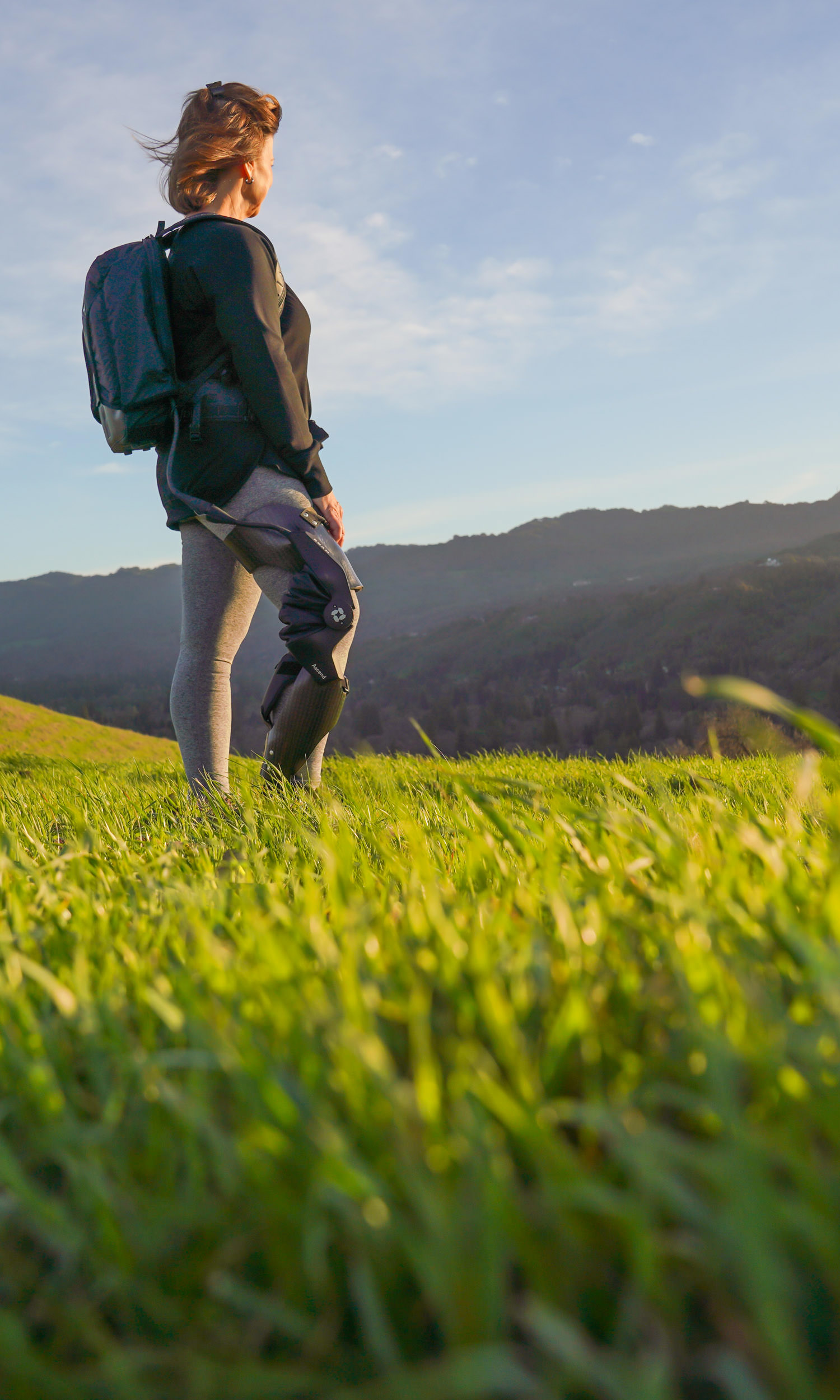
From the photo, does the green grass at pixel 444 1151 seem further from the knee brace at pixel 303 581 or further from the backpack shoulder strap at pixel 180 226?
the backpack shoulder strap at pixel 180 226

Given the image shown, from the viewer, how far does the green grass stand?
0.54 metres

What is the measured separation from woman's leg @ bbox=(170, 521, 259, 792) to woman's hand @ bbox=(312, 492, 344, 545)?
0.47m

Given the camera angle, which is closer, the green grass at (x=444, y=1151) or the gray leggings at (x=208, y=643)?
the green grass at (x=444, y=1151)

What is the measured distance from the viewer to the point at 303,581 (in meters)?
3.29

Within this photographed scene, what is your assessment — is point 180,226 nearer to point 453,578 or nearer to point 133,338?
point 133,338

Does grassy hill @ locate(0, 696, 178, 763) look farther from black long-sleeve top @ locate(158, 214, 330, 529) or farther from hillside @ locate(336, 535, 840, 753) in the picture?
hillside @ locate(336, 535, 840, 753)

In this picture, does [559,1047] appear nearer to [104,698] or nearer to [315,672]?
[315,672]

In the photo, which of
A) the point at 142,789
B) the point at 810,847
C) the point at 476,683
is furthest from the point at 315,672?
the point at 476,683

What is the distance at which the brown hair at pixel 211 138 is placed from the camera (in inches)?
138

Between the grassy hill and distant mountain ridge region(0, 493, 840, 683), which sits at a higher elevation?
distant mountain ridge region(0, 493, 840, 683)

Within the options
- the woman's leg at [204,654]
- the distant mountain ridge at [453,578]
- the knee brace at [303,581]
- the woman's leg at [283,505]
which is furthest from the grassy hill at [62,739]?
the distant mountain ridge at [453,578]

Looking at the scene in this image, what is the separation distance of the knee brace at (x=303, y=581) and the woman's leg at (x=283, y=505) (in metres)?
0.04

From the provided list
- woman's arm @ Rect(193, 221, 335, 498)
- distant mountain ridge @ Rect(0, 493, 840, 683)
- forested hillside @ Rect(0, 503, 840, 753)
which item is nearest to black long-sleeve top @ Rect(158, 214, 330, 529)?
woman's arm @ Rect(193, 221, 335, 498)

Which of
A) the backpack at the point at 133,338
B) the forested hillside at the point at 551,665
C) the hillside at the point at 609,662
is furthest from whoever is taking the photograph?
the forested hillside at the point at 551,665
